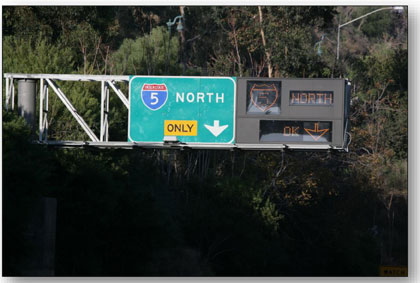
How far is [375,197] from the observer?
2164 inches

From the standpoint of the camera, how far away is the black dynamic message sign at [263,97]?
26.2 m

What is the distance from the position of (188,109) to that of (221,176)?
24515 millimetres

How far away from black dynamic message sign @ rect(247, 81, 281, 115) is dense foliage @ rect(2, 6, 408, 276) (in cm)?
855

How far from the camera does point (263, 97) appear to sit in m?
26.4

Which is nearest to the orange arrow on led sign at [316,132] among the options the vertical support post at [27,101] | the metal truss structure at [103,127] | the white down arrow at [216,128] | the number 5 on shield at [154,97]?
the metal truss structure at [103,127]

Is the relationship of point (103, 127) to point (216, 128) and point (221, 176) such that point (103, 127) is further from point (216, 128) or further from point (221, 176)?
point (221, 176)

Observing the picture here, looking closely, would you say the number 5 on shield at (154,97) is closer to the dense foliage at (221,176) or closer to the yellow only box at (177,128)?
the yellow only box at (177,128)

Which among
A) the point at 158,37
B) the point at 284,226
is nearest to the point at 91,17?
the point at 158,37

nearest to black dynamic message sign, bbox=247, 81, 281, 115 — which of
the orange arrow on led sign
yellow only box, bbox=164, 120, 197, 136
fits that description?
the orange arrow on led sign

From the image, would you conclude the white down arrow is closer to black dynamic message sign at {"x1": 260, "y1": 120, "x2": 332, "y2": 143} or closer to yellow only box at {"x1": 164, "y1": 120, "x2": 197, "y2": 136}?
yellow only box at {"x1": 164, "y1": 120, "x2": 197, "y2": 136}

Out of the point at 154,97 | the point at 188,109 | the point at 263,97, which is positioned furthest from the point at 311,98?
the point at 154,97

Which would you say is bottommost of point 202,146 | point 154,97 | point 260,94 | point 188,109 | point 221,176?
point 221,176

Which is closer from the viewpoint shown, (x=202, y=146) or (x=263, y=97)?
(x=263, y=97)

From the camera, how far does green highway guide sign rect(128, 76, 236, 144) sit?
26.6m
